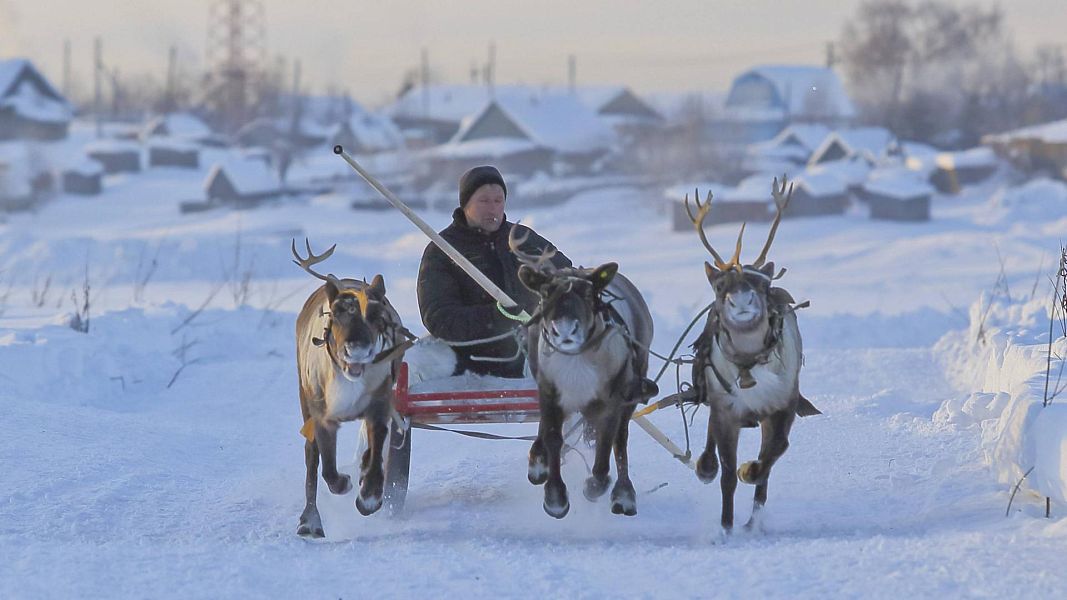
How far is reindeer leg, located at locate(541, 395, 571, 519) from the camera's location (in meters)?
6.47

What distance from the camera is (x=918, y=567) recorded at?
5.21 m

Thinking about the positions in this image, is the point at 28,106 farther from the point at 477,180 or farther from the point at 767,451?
the point at 767,451

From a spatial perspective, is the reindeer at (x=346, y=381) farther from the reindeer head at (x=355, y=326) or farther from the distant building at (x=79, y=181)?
the distant building at (x=79, y=181)

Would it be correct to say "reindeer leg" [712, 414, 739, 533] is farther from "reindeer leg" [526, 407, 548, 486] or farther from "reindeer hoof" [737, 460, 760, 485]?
"reindeer leg" [526, 407, 548, 486]

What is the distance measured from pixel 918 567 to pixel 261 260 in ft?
83.1

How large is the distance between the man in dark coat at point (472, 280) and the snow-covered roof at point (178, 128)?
223 ft

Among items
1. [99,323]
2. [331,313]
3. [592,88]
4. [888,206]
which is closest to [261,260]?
[99,323]

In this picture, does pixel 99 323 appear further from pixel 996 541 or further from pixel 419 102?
pixel 419 102

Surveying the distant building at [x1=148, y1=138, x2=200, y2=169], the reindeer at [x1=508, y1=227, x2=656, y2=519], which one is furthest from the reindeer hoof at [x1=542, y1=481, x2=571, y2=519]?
the distant building at [x1=148, y1=138, x2=200, y2=169]

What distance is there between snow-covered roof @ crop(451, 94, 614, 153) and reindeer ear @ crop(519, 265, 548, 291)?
57816 millimetres

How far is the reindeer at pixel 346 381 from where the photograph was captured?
20.4ft

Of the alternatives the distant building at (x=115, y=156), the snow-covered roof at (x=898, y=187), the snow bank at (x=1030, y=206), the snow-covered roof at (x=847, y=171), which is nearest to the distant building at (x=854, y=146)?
the snow-covered roof at (x=847, y=171)

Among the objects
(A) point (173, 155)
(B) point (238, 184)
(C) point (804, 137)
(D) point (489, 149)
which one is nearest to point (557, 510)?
(B) point (238, 184)

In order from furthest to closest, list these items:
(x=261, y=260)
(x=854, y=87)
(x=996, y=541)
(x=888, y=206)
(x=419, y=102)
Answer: (x=854, y=87) → (x=419, y=102) → (x=888, y=206) → (x=261, y=260) → (x=996, y=541)
